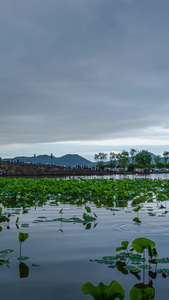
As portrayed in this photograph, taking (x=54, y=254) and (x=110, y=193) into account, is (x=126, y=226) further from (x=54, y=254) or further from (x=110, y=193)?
(x=110, y=193)

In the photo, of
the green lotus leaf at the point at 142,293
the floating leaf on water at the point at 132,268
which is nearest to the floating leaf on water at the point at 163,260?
the floating leaf on water at the point at 132,268

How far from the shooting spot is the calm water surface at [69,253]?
2.85 meters

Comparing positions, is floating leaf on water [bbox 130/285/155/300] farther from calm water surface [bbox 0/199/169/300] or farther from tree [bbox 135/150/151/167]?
tree [bbox 135/150/151/167]

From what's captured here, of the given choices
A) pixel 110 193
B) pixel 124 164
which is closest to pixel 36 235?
pixel 110 193

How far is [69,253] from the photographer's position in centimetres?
400

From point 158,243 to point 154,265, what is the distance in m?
1.05

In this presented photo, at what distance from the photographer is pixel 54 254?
393cm

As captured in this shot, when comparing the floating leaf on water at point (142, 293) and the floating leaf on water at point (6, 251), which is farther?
the floating leaf on water at point (6, 251)

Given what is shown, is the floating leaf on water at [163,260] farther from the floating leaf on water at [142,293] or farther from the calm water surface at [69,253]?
the floating leaf on water at [142,293]

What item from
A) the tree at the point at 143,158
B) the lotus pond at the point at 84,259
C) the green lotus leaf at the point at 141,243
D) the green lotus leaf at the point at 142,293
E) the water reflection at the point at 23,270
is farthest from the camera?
the tree at the point at 143,158

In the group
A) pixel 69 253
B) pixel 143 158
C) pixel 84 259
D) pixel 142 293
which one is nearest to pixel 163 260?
pixel 84 259

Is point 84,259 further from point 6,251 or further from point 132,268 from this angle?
point 6,251

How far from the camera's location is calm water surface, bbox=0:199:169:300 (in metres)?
2.85

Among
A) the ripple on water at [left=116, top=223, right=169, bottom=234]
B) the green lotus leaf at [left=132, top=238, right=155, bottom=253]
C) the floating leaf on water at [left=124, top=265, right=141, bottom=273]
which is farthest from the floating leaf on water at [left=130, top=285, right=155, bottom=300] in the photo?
the ripple on water at [left=116, top=223, right=169, bottom=234]
